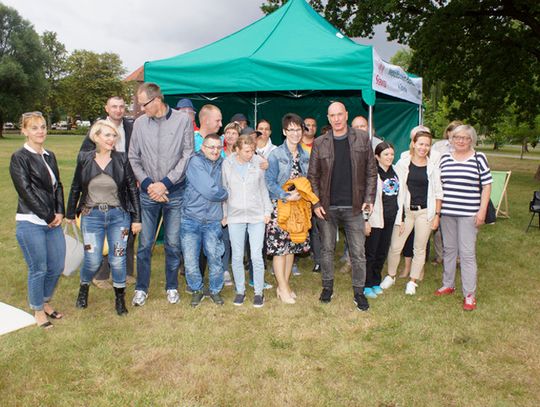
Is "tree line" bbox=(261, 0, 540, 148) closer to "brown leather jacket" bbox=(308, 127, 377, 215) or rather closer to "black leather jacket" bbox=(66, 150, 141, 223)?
"brown leather jacket" bbox=(308, 127, 377, 215)

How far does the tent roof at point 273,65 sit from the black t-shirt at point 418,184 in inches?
41.5

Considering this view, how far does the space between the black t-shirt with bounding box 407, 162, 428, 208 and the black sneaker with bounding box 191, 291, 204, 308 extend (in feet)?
8.16

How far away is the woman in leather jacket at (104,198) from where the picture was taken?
3.98 meters

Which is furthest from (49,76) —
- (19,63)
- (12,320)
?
(12,320)

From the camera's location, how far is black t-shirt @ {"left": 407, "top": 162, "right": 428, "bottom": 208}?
188 inches

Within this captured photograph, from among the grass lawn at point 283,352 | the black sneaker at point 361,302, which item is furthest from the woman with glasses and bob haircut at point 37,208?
the black sneaker at point 361,302

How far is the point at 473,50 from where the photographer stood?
623 inches

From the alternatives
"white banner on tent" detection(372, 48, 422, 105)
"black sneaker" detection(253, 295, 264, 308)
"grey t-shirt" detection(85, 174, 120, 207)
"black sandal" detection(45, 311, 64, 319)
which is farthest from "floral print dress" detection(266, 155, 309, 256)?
"black sandal" detection(45, 311, 64, 319)

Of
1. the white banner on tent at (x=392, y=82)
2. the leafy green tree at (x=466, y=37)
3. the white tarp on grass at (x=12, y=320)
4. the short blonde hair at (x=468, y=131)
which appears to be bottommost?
the white tarp on grass at (x=12, y=320)

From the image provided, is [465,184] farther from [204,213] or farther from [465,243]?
[204,213]

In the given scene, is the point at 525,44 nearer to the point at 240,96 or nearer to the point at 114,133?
the point at 240,96

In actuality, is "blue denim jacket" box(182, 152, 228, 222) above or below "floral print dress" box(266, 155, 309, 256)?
above

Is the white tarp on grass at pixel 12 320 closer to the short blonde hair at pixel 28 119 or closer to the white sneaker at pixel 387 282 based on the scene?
the short blonde hair at pixel 28 119

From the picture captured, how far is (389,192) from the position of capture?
479 centimetres
